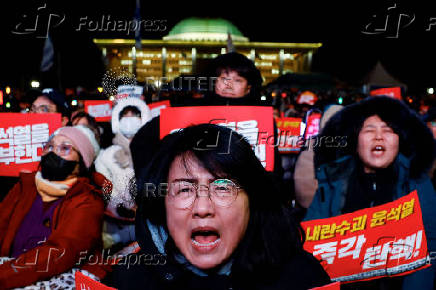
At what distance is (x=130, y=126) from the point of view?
14.5 ft

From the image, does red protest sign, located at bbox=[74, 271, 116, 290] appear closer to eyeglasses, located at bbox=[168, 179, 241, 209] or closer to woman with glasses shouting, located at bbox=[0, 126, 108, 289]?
eyeglasses, located at bbox=[168, 179, 241, 209]

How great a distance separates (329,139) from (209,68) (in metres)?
1.01

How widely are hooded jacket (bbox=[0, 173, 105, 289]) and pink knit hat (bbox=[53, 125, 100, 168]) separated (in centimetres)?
18

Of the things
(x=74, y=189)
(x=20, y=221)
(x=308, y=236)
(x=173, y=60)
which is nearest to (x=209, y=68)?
(x=74, y=189)

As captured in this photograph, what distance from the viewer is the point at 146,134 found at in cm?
279

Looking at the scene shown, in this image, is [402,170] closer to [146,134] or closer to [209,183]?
[209,183]

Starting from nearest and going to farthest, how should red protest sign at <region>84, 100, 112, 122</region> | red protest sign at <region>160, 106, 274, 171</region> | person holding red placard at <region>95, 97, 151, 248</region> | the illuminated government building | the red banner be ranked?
the red banner < red protest sign at <region>160, 106, 274, 171</region> < person holding red placard at <region>95, 97, 151, 248</region> < red protest sign at <region>84, 100, 112, 122</region> < the illuminated government building

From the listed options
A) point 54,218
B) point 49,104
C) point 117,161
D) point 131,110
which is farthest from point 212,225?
point 49,104

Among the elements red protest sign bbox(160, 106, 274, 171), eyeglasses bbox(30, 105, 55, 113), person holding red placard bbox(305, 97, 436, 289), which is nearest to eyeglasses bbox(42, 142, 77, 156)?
red protest sign bbox(160, 106, 274, 171)

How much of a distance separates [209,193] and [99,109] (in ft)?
21.2

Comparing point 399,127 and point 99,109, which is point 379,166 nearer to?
point 399,127

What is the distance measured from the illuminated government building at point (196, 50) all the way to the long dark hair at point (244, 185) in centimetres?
5467

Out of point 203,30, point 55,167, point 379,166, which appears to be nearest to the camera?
point 379,166

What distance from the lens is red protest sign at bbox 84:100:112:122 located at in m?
7.29
